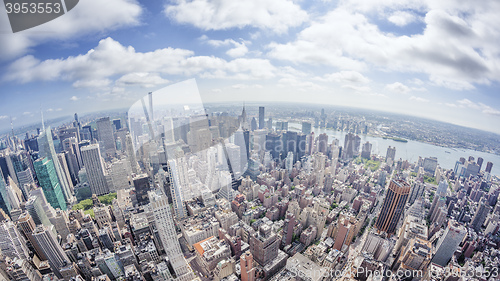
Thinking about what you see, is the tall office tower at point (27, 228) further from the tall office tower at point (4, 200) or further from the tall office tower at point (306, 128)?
the tall office tower at point (306, 128)

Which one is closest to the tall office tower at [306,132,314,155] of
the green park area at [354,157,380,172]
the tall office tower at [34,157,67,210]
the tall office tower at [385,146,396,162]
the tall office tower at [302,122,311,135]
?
the tall office tower at [302,122,311,135]

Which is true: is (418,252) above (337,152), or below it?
below

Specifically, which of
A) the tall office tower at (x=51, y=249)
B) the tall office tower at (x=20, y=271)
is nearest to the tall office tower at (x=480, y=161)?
the tall office tower at (x=51, y=249)

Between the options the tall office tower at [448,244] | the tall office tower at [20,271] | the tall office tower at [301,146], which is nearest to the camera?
the tall office tower at [20,271]

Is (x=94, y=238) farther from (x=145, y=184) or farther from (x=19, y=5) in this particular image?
(x=19, y=5)

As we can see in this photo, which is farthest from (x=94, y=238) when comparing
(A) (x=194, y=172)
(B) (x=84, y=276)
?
(A) (x=194, y=172)

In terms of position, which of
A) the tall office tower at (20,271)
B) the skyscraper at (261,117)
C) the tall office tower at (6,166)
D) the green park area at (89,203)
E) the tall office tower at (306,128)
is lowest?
the green park area at (89,203)
